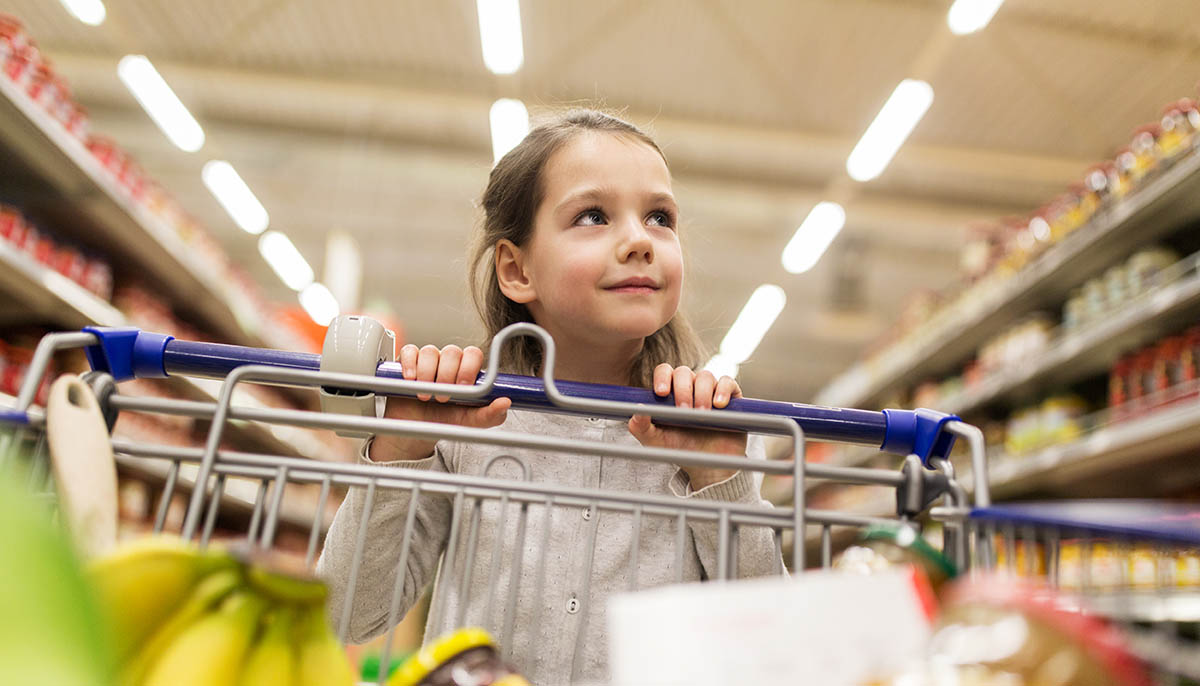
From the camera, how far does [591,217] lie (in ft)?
3.99

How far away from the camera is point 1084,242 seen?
114 inches

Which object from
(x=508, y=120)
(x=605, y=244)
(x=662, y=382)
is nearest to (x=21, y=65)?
(x=605, y=244)

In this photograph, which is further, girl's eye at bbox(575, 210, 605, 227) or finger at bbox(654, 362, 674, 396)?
girl's eye at bbox(575, 210, 605, 227)

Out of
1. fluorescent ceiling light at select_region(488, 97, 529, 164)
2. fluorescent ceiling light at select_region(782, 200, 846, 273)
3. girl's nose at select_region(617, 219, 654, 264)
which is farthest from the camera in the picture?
fluorescent ceiling light at select_region(782, 200, 846, 273)

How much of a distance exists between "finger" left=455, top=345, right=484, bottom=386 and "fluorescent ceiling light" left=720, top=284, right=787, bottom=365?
755cm

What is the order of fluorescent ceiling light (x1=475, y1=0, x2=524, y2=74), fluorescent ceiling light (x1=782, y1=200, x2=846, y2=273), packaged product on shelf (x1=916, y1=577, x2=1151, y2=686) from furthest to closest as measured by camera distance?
fluorescent ceiling light (x1=782, y1=200, x2=846, y2=273) → fluorescent ceiling light (x1=475, y1=0, x2=524, y2=74) → packaged product on shelf (x1=916, y1=577, x2=1151, y2=686)

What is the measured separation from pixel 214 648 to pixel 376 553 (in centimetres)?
53

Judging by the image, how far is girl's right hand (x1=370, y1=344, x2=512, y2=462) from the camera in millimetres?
885

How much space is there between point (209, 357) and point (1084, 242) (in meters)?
2.88

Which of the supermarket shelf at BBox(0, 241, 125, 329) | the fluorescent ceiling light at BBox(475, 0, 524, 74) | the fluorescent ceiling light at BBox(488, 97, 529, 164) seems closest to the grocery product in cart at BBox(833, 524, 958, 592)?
the supermarket shelf at BBox(0, 241, 125, 329)

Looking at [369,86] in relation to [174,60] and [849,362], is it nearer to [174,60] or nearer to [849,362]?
[174,60]

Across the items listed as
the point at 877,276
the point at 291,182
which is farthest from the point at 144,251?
the point at 877,276

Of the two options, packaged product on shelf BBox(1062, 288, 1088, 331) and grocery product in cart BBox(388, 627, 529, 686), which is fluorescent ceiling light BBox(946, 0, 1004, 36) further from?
Result: grocery product in cart BBox(388, 627, 529, 686)

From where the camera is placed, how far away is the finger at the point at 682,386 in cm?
86
